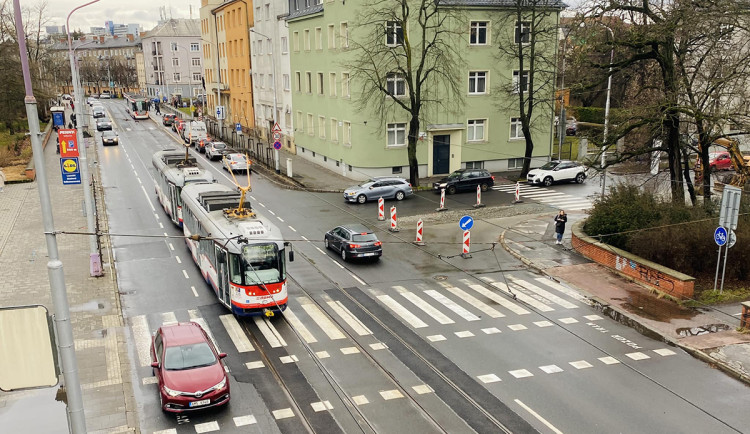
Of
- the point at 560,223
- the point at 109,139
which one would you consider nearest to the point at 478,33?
the point at 560,223

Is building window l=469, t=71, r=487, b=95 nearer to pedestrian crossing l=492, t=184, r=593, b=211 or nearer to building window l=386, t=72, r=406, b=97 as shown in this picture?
building window l=386, t=72, r=406, b=97

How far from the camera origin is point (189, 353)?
15180 mm

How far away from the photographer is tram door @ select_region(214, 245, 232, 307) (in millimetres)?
19938

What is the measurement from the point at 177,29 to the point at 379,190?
101534 millimetres

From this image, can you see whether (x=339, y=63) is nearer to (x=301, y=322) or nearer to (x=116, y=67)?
(x=301, y=322)

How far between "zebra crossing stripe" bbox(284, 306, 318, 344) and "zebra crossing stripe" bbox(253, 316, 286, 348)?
25.7 inches

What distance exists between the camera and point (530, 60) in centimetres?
4325

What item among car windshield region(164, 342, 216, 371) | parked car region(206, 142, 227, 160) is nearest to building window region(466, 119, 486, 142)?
parked car region(206, 142, 227, 160)

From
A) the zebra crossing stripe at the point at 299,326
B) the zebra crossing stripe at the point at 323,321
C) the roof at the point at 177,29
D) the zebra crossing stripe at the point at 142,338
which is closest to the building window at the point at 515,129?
the zebra crossing stripe at the point at 323,321

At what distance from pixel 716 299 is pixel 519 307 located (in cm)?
675

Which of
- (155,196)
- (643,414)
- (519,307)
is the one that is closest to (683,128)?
(519,307)

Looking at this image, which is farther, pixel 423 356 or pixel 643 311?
pixel 643 311

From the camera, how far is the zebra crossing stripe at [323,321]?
1903 cm

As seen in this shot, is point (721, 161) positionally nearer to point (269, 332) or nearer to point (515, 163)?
point (515, 163)
